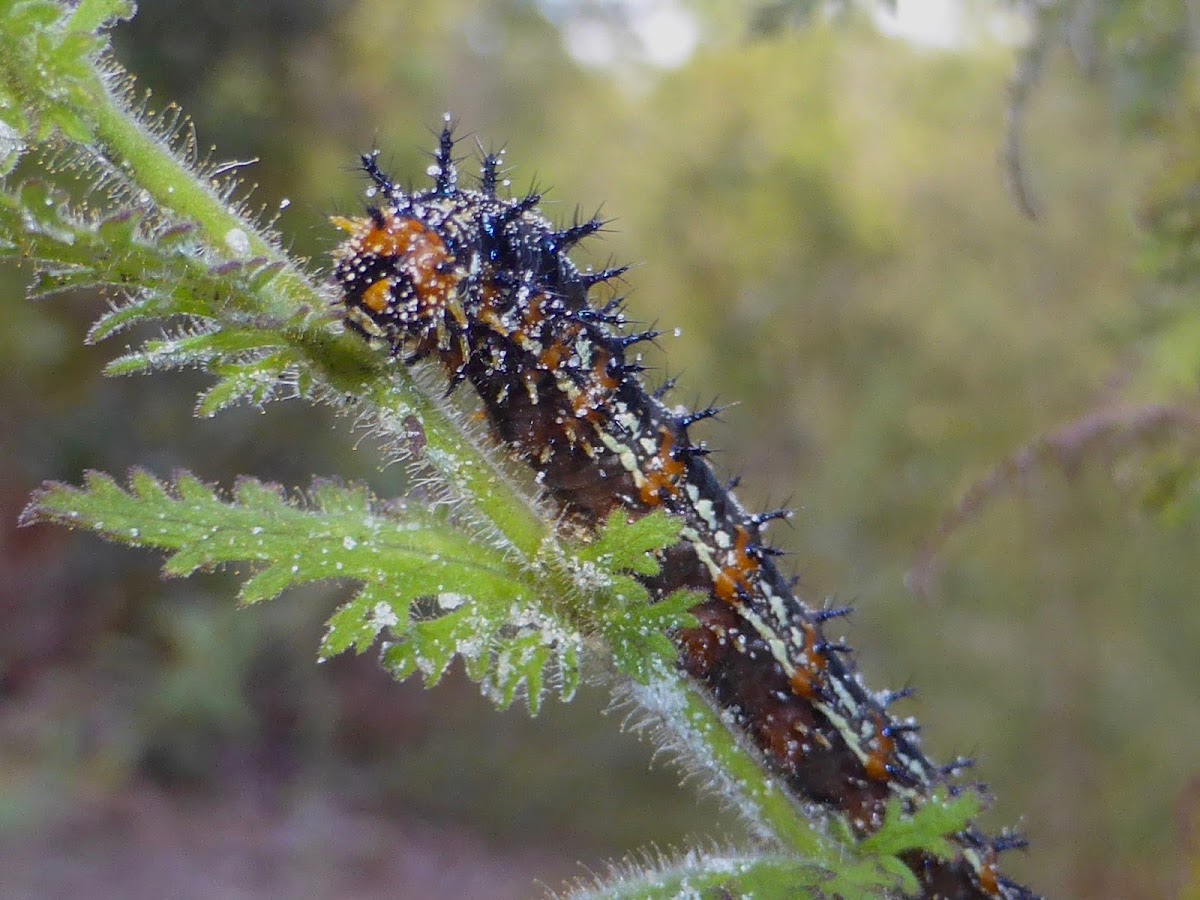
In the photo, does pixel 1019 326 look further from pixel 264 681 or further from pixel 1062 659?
pixel 264 681

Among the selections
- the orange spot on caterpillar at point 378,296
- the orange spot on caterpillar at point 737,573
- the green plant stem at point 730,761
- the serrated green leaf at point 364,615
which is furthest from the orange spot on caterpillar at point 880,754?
the orange spot on caterpillar at point 378,296

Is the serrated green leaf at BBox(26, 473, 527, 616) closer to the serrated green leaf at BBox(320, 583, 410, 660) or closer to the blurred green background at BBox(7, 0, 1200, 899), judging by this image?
the serrated green leaf at BBox(320, 583, 410, 660)

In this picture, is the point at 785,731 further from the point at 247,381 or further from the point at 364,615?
the point at 247,381

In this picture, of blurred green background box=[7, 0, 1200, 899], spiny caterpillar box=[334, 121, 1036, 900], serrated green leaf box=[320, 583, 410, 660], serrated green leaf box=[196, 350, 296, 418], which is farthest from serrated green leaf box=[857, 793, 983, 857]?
blurred green background box=[7, 0, 1200, 899]

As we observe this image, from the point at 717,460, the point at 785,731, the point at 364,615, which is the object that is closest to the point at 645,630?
the point at 364,615

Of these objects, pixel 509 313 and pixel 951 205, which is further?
pixel 951 205

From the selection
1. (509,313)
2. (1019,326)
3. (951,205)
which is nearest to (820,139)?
(951,205)
